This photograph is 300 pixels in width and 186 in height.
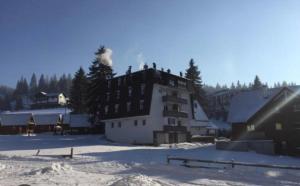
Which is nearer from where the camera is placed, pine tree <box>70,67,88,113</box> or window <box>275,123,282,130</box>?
window <box>275,123,282,130</box>

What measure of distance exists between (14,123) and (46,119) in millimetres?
8691

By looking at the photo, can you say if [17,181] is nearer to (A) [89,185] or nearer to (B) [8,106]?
(A) [89,185]

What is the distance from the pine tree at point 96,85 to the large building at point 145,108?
1928mm

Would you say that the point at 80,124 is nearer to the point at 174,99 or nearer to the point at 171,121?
the point at 171,121

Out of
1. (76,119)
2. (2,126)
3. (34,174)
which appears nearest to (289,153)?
(34,174)

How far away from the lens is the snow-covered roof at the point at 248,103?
58.6 meters

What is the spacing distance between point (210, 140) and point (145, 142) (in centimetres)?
1416

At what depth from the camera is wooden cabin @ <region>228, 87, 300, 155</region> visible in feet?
173

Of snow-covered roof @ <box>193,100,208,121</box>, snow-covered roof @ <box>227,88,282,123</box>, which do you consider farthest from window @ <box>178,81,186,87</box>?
snow-covered roof @ <box>193,100,208,121</box>

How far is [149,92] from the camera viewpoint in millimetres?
62812

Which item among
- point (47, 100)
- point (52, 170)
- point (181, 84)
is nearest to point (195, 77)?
point (181, 84)

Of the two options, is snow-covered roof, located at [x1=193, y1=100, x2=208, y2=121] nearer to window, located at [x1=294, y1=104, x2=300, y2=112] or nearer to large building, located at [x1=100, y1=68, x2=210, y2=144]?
large building, located at [x1=100, y1=68, x2=210, y2=144]

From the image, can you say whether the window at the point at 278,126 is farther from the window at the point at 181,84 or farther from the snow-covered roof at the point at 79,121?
the snow-covered roof at the point at 79,121

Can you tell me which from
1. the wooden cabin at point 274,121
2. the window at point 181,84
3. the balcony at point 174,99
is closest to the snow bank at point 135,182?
the wooden cabin at point 274,121
